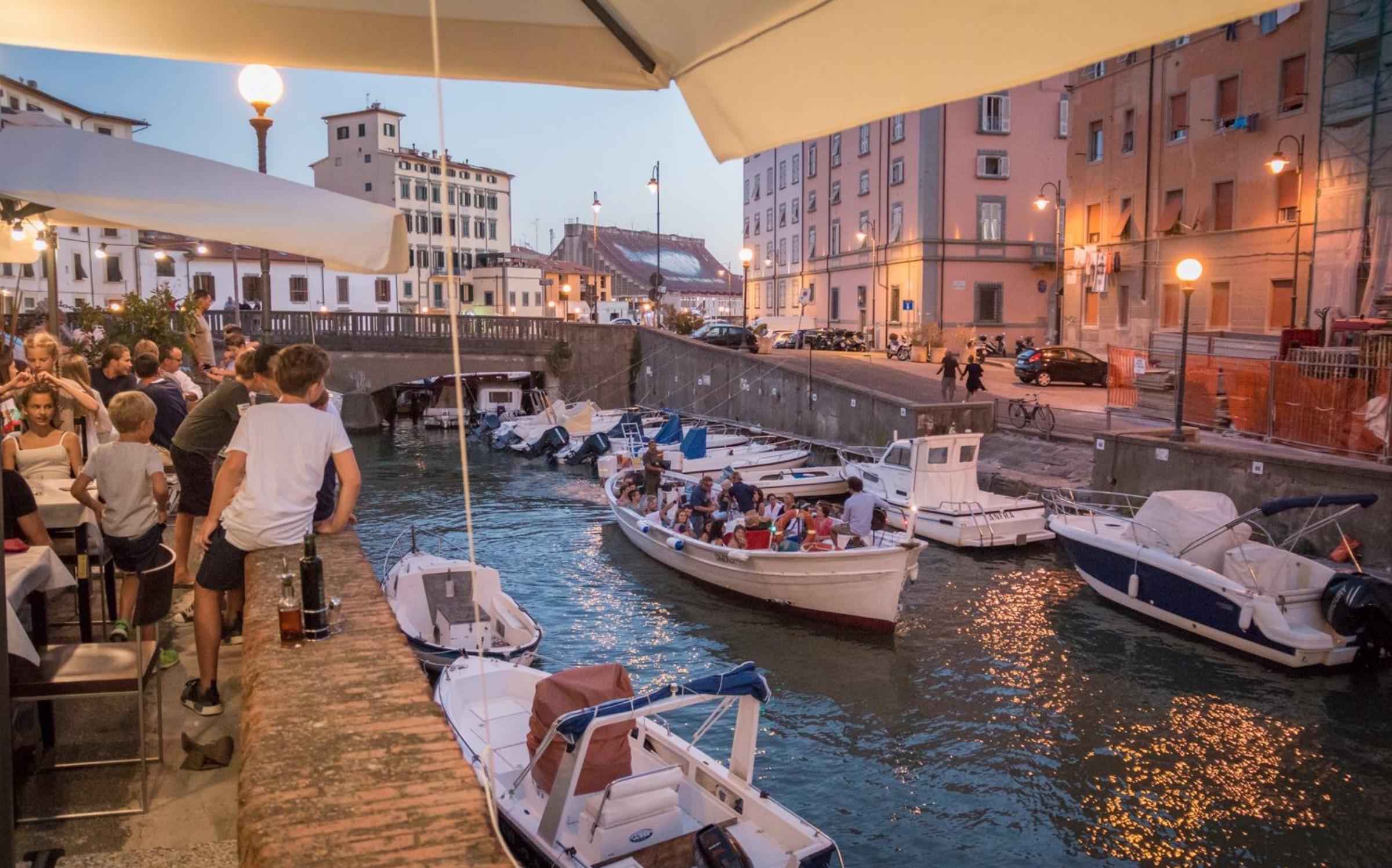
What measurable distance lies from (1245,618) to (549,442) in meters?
27.9

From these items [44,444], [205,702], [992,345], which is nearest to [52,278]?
[44,444]

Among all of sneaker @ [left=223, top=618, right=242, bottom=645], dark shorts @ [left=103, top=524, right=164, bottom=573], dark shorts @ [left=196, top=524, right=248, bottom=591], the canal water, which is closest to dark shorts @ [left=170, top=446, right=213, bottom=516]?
dark shorts @ [left=103, top=524, right=164, bottom=573]

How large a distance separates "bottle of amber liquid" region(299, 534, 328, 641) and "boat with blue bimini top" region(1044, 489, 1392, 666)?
1419cm

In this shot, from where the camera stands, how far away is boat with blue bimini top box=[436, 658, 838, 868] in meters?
7.48

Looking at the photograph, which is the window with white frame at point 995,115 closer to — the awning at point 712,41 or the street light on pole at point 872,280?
the street light on pole at point 872,280

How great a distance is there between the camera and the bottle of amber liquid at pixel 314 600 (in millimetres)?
4746

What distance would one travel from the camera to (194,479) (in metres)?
7.60

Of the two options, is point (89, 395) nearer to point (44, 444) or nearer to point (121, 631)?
point (44, 444)

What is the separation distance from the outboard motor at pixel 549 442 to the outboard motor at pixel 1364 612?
28.1 meters

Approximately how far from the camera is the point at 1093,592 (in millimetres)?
19531

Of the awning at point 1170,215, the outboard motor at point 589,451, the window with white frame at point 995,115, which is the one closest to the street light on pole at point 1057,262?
the window with white frame at point 995,115

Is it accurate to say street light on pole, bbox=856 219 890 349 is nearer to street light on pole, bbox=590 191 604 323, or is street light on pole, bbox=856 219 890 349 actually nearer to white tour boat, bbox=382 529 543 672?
street light on pole, bbox=590 191 604 323

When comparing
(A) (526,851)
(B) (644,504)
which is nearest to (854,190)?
(B) (644,504)

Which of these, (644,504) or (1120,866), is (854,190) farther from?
(1120,866)
